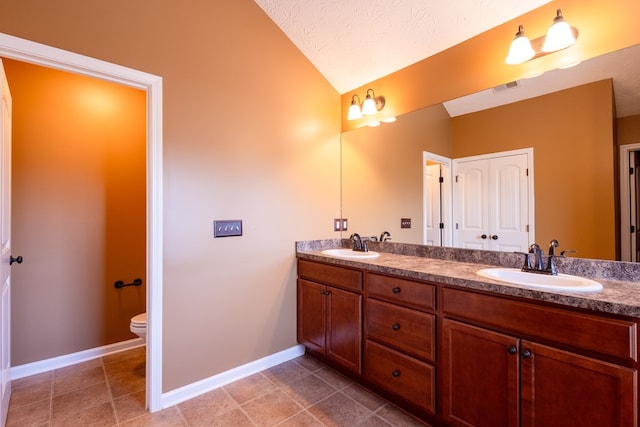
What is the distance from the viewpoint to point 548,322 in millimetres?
1143

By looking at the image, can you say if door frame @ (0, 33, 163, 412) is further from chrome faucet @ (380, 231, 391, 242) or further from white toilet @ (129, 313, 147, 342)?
chrome faucet @ (380, 231, 391, 242)

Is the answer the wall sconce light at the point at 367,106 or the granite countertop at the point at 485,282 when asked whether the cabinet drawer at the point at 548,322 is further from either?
the wall sconce light at the point at 367,106

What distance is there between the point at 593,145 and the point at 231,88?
2.16m

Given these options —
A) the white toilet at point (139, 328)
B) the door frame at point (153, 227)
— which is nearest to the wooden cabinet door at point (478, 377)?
the door frame at point (153, 227)

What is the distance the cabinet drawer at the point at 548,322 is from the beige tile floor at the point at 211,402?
788 mm

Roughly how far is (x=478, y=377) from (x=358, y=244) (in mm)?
1340

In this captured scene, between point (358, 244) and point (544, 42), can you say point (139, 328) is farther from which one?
point (544, 42)

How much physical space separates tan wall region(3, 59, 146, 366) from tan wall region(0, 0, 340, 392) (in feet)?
0.69

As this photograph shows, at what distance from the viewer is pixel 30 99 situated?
7.02ft

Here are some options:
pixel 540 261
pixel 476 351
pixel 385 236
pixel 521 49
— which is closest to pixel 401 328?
pixel 476 351

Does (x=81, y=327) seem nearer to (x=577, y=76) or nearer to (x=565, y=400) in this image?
(x=565, y=400)

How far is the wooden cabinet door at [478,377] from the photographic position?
1243 millimetres

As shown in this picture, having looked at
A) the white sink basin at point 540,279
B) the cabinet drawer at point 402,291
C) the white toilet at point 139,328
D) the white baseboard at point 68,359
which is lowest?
the white baseboard at point 68,359

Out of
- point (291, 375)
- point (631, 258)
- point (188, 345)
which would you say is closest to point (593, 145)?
point (631, 258)
